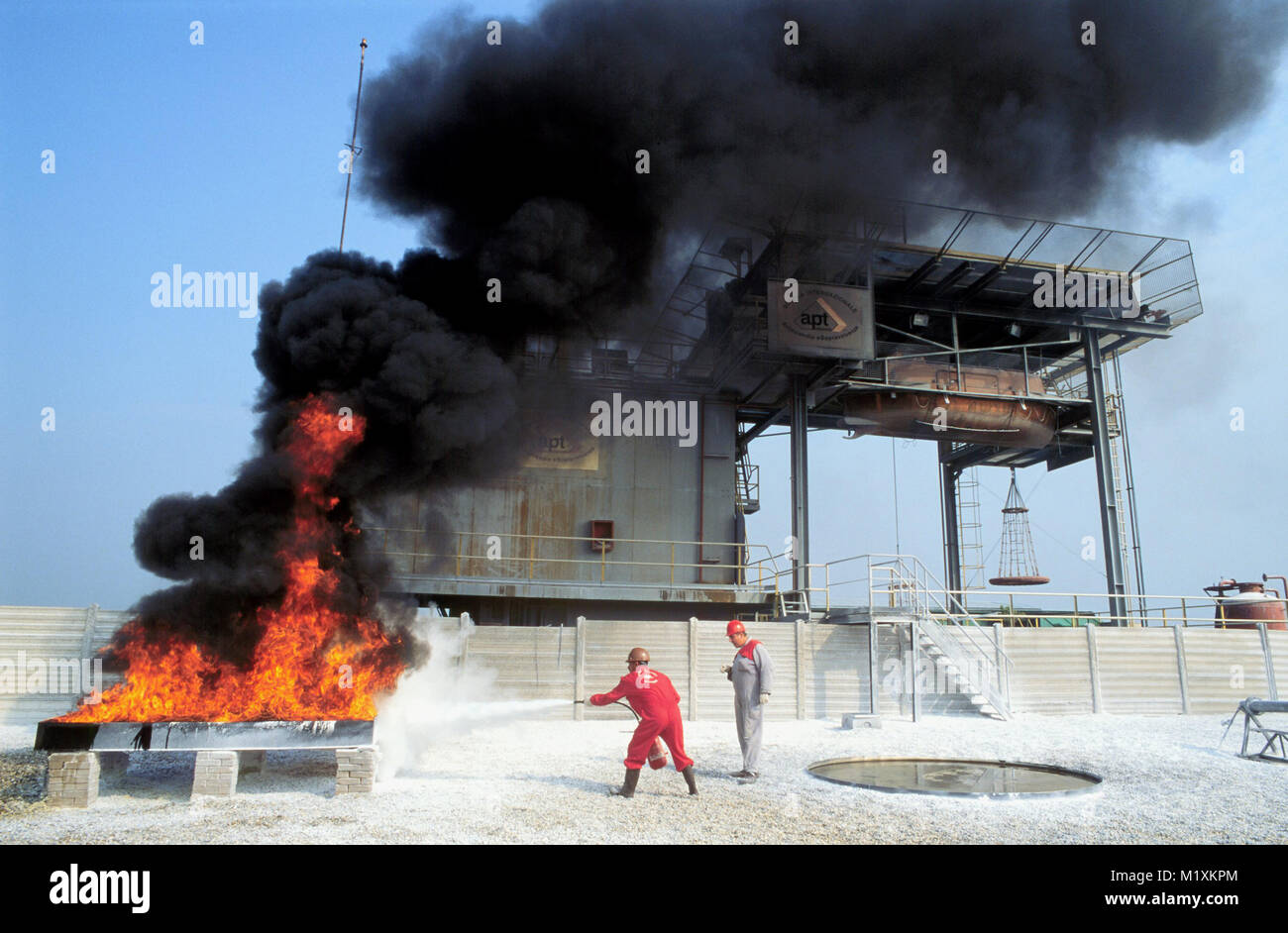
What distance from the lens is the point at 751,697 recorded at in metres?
8.99

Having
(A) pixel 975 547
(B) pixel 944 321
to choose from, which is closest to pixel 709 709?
(B) pixel 944 321

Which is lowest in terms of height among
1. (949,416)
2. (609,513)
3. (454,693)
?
(454,693)

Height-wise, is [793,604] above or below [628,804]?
above

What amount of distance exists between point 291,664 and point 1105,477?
74.0ft

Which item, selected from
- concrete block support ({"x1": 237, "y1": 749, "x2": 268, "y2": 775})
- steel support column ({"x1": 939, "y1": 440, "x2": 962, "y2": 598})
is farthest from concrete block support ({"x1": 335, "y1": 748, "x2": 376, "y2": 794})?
steel support column ({"x1": 939, "y1": 440, "x2": 962, "y2": 598})

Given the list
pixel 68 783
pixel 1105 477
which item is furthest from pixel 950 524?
pixel 68 783

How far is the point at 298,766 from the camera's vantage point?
9.70 metres

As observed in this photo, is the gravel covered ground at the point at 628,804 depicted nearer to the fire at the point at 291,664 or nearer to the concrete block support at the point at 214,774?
the concrete block support at the point at 214,774

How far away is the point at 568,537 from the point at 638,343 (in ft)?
18.5

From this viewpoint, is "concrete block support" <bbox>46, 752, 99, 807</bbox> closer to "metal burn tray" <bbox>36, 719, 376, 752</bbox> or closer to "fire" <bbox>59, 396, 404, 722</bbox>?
"metal burn tray" <bbox>36, 719, 376, 752</bbox>

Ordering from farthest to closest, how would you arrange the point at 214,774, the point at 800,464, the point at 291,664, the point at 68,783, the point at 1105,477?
the point at 1105,477, the point at 800,464, the point at 291,664, the point at 214,774, the point at 68,783

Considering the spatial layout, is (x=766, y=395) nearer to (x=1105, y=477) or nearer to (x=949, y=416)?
(x=949, y=416)

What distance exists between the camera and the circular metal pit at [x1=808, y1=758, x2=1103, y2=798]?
325 inches

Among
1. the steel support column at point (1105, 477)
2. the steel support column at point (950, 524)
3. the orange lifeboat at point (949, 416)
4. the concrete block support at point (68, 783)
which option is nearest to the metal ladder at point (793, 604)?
the orange lifeboat at point (949, 416)
